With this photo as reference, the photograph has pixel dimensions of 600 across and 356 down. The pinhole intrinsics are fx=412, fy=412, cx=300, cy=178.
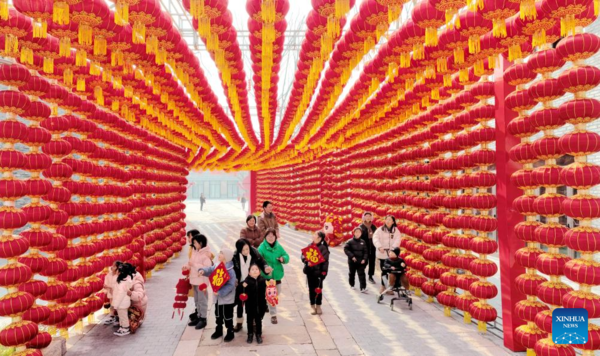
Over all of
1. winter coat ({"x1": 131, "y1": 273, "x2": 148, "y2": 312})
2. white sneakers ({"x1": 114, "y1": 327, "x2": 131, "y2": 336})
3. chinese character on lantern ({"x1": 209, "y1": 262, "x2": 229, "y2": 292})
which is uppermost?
chinese character on lantern ({"x1": 209, "y1": 262, "x2": 229, "y2": 292})

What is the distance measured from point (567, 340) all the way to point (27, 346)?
20.8 feet

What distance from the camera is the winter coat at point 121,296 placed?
6.86 m

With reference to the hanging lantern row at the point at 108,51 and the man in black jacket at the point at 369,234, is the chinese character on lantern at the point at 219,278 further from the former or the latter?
the man in black jacket at the point at 369,234

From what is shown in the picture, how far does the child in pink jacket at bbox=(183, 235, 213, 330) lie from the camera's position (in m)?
7.07

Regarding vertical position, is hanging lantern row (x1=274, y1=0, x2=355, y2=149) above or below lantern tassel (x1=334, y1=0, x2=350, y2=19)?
above

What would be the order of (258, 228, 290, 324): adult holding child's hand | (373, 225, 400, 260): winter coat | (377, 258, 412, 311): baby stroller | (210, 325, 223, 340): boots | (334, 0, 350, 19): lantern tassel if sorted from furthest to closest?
(373, 225, 400, 260): winter coat, (377, 258, 412, 311): baby stroller, (258, 228, 290, 324): adult holding child's hand, (210, 325, 223, 340): boots, (334, 0, 350, 19): lantern tassel

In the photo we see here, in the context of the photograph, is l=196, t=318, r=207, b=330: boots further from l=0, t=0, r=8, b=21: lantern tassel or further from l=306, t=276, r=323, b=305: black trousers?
l=0, t=0, r=8, b=21: lantern tassel

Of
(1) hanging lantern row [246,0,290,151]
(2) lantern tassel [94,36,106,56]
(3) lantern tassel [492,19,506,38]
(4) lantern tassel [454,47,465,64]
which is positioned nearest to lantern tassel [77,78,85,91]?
(2) lantern tassel [94,36,106,56]

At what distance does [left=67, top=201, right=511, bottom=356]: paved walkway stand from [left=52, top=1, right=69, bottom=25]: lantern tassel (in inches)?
183

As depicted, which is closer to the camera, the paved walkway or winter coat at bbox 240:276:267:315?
the paved walkway

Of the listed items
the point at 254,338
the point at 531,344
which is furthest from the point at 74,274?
the point at 531,344

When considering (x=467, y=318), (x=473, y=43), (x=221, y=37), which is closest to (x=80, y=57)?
(x=221, y=37)

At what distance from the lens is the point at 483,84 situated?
653 centimetres

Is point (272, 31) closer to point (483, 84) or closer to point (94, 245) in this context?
point (483, 84)
